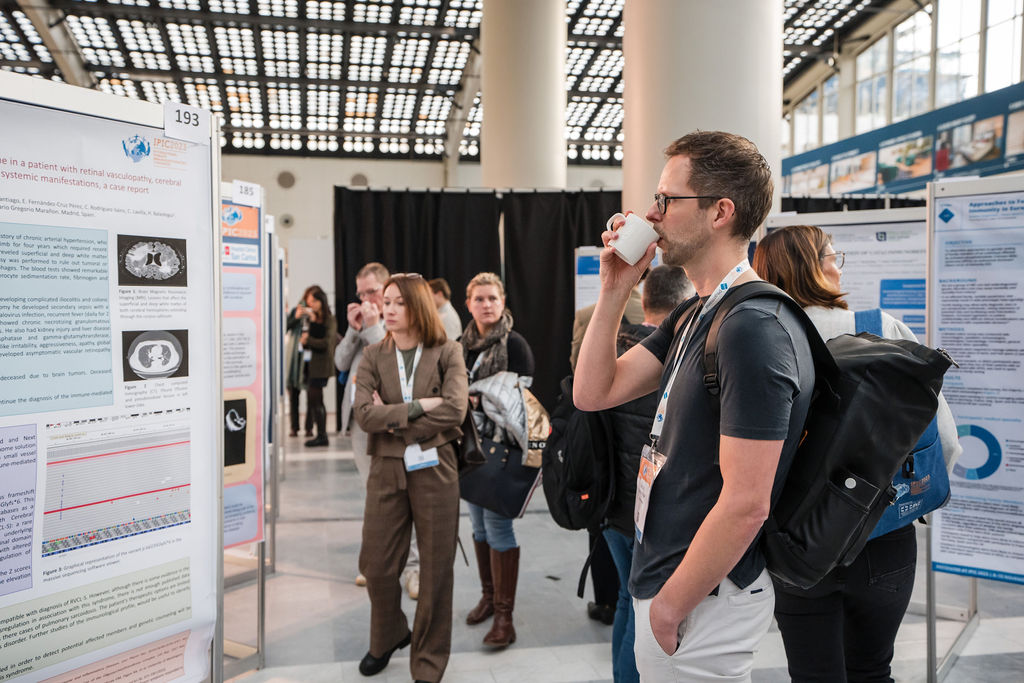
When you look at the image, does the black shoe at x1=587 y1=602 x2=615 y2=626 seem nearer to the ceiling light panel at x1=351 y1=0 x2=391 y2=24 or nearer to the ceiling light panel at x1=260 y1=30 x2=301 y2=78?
the ceiling light panel at x1=351 y1=0 x2=391 y2=24

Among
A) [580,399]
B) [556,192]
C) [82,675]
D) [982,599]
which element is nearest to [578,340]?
[580,399]

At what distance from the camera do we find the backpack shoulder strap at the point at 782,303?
1.24 meters

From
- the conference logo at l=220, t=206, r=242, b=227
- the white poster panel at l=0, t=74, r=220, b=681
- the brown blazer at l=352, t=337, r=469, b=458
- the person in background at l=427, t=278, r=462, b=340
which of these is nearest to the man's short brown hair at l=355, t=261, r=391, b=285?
Answer: the person in background at l=427, t=278, r=462, b=340

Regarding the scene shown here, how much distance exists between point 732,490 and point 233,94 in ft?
51.1

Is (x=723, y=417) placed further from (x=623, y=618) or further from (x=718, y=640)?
(x=623, y=618)

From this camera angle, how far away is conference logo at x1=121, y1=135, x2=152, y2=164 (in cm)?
170

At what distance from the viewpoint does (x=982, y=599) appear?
12.7 ft

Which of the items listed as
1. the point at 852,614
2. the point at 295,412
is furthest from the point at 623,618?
the point at 295,412

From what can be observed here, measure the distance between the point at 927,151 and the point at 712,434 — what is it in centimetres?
919

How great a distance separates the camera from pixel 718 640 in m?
1.27

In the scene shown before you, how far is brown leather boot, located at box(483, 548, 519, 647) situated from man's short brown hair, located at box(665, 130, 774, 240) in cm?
239

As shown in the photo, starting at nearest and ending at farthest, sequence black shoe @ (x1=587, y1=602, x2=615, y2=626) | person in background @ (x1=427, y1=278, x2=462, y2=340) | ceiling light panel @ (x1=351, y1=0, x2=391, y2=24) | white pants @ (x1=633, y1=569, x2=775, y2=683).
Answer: white pants @ (x1=633, y1=569, x2=775, y2=683) < black shoe @ (x1=587, y1=602, x2=615, y2=626) < person in background @ (x1=427, y1=278, x2=462, y2=340) < ceiling light panel @ (x1=351, y1=0, x2=391, y2=24)

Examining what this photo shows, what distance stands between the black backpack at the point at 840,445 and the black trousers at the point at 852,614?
23.0 inches

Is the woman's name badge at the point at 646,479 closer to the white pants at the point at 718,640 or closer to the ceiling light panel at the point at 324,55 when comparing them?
the white pants at the point at 718,640
